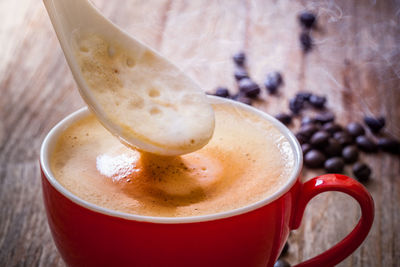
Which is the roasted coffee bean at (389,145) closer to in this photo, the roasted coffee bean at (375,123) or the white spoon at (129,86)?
the roasted coffee bean at (375,123)

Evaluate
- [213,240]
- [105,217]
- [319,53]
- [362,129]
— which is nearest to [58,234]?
[105,217]

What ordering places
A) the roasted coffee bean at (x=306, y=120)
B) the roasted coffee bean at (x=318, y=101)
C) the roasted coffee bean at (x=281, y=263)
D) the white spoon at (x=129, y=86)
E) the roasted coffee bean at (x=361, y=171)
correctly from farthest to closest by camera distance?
the roasted coffee bean at (x=318, y=101) → the roasted coffee bean at (x=306, y=120) → the roasted coffee bean at (x=361, y=171) → the roasted coffee bean at (x=281, y=263) → the white spoon at (x=129, y=86)

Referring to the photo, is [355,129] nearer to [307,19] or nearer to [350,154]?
[350,154]

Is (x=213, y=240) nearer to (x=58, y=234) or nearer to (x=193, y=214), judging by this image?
(x=193, y=214)

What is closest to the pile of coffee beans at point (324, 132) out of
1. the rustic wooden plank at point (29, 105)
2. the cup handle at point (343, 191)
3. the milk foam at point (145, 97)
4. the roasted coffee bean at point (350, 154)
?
the roasted coffee bean at point (350, 154)

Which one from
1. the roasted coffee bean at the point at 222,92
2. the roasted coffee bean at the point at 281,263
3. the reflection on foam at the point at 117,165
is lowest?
the roasted coffee bean at the point at 222,92

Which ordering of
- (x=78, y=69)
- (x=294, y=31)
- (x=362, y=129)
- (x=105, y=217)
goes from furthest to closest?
(x=294, y=31)
(x=362, y=129)
(x=78, y=69)
(x=105, y=217)
